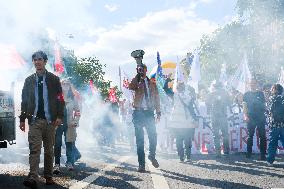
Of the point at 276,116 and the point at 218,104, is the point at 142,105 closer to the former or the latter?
the point at 276,116

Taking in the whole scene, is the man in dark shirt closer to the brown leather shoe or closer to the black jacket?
the black jacket

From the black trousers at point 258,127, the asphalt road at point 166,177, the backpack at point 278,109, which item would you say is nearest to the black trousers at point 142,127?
the asphalt road at point 166,177

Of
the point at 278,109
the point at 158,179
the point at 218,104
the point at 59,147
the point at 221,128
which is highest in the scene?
the point at 218,104

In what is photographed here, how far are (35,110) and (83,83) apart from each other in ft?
206

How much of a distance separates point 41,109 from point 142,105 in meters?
2.61

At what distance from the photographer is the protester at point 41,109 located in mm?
6988

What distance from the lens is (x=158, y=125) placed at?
1716 centimetres

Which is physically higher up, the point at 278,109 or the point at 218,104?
the point at 218,104

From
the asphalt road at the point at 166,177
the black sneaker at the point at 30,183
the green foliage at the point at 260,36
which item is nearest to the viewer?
the black sneaker at the point at 30,183

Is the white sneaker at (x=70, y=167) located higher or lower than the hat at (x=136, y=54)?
lower

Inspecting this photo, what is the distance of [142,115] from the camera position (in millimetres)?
9172

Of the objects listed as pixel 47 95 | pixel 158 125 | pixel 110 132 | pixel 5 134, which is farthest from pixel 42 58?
pixel 110 132

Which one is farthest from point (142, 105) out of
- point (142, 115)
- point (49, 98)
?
point (49, 98)

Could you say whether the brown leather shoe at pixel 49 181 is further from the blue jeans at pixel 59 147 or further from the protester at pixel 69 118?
the protester at pixel 69 118
